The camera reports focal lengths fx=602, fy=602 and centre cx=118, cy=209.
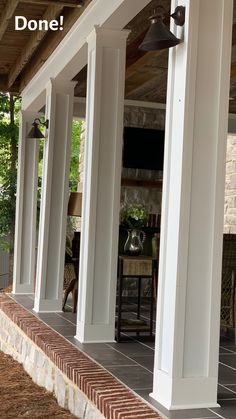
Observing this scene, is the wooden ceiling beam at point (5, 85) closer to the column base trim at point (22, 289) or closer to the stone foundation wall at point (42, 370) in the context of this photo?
the column base trim at point (22, 289)

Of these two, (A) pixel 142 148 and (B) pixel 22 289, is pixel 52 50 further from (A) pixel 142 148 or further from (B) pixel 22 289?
(B) pixel 22 289

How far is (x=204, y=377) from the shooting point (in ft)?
9.91

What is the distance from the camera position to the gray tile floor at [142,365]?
9.67 ft

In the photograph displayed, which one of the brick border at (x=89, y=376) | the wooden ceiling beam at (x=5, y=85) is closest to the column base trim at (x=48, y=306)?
the brick border at (x=89, y=376)

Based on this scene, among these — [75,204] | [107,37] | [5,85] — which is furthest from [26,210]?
[107,37]

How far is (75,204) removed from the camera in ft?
23.1

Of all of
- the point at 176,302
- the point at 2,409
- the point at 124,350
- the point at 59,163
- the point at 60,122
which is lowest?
the point at 2,409

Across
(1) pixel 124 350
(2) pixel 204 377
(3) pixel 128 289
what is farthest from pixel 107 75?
(3) pixel 128 289

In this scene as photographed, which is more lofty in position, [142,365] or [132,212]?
[132,212]

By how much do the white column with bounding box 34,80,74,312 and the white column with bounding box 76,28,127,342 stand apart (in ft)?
4.83

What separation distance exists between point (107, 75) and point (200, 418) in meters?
2.76

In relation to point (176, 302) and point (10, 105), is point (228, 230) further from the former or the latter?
point (176, 302)

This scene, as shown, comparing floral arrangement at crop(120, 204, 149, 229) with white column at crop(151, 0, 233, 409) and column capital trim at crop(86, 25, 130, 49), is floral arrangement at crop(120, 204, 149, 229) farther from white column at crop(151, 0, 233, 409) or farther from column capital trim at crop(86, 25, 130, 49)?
white column at crop(151, 0, 233, 409)

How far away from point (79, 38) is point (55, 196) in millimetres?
1699
